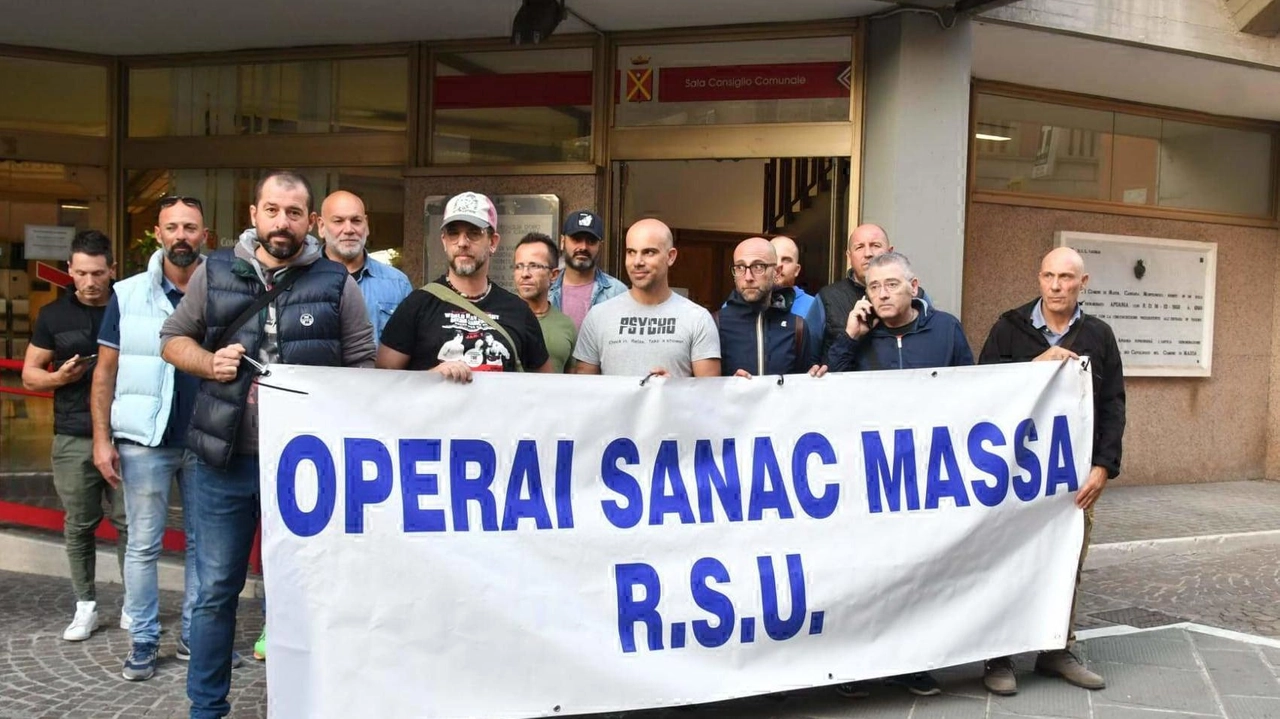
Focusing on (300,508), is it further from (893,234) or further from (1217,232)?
(1217,232)

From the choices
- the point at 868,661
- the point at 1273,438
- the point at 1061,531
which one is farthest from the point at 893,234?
the point at 1273,438

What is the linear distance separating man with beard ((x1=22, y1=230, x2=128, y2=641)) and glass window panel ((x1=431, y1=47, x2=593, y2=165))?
360cm

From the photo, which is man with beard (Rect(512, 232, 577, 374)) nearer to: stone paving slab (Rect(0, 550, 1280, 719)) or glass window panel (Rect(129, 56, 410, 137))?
stone paving slab (Rect(0, 550, 1280, 719))

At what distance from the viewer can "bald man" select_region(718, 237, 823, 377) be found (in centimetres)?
439

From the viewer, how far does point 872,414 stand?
13.7 feet

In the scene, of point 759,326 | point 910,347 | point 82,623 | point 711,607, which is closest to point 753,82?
point 759,326

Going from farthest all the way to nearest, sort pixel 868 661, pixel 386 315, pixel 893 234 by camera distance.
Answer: pixel 893 234 → pixel 386 315 → pixel 868 661

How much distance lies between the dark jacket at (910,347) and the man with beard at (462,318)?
54.4 inches

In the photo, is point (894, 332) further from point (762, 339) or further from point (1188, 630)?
point (1188, 630)

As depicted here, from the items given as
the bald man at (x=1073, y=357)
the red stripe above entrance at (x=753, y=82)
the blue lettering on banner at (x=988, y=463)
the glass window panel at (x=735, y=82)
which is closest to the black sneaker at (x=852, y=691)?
the bald man at (x=1073, y=357)

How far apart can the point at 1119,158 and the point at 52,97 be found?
360 inches

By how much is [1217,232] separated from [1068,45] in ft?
11.1

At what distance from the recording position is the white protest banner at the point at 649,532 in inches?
136

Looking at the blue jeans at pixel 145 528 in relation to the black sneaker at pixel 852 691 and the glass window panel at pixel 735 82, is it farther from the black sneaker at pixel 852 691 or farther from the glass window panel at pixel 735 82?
the glass window panel at pixel 735 82
